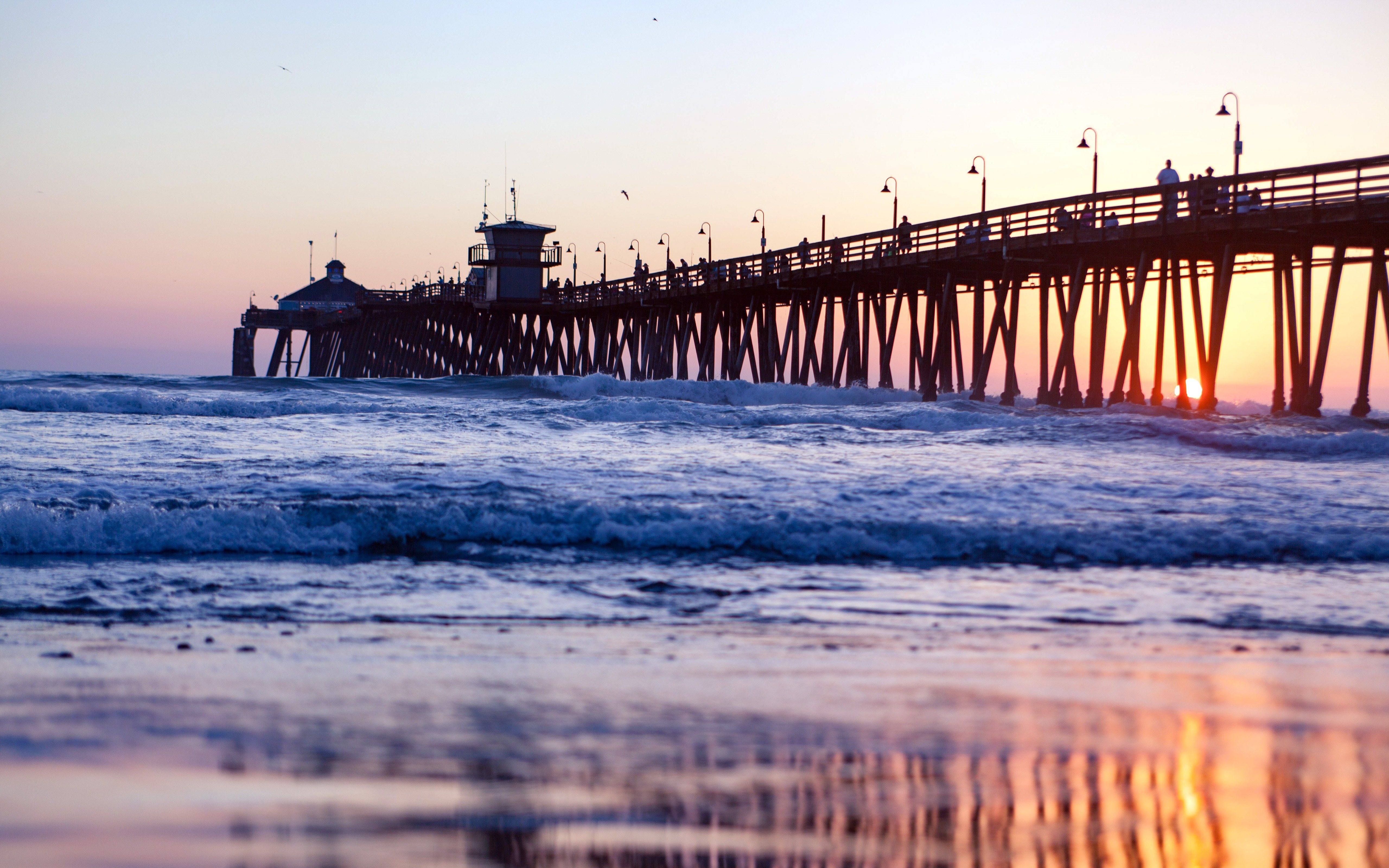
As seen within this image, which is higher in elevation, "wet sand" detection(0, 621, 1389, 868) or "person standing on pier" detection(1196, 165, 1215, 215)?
"person standing on pier" detection(1196, 165, 1215, 215)

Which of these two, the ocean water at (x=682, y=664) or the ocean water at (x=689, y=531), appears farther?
the ocean water at (x=689, y=531)

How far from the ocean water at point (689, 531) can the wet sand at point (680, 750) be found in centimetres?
73

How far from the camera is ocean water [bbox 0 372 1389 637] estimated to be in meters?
5.55

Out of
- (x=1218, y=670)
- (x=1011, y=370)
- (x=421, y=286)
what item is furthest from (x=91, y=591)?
(x=421, y=286)

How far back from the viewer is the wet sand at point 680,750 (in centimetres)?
242

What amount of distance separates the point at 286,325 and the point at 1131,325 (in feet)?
204

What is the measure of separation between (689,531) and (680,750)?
4570 mm

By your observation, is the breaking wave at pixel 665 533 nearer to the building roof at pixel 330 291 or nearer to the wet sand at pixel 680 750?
the wet sand at pixel 680 750

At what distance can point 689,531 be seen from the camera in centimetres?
768

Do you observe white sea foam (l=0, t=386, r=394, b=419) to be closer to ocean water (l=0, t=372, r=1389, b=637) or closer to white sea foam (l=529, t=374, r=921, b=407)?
ocean water (l=0, t=372, r=1389, b=637)

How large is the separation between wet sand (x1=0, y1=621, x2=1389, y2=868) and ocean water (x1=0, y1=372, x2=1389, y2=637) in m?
0.73

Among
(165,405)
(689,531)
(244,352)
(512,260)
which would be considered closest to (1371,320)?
(689,531)

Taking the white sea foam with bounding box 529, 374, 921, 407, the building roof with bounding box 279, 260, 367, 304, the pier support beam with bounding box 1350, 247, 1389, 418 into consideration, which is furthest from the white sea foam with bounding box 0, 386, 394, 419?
the building roof with bounding box 279, 260, 367, 304

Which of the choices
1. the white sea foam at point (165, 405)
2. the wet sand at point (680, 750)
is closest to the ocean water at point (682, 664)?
the wet sand at point (680, 750)
